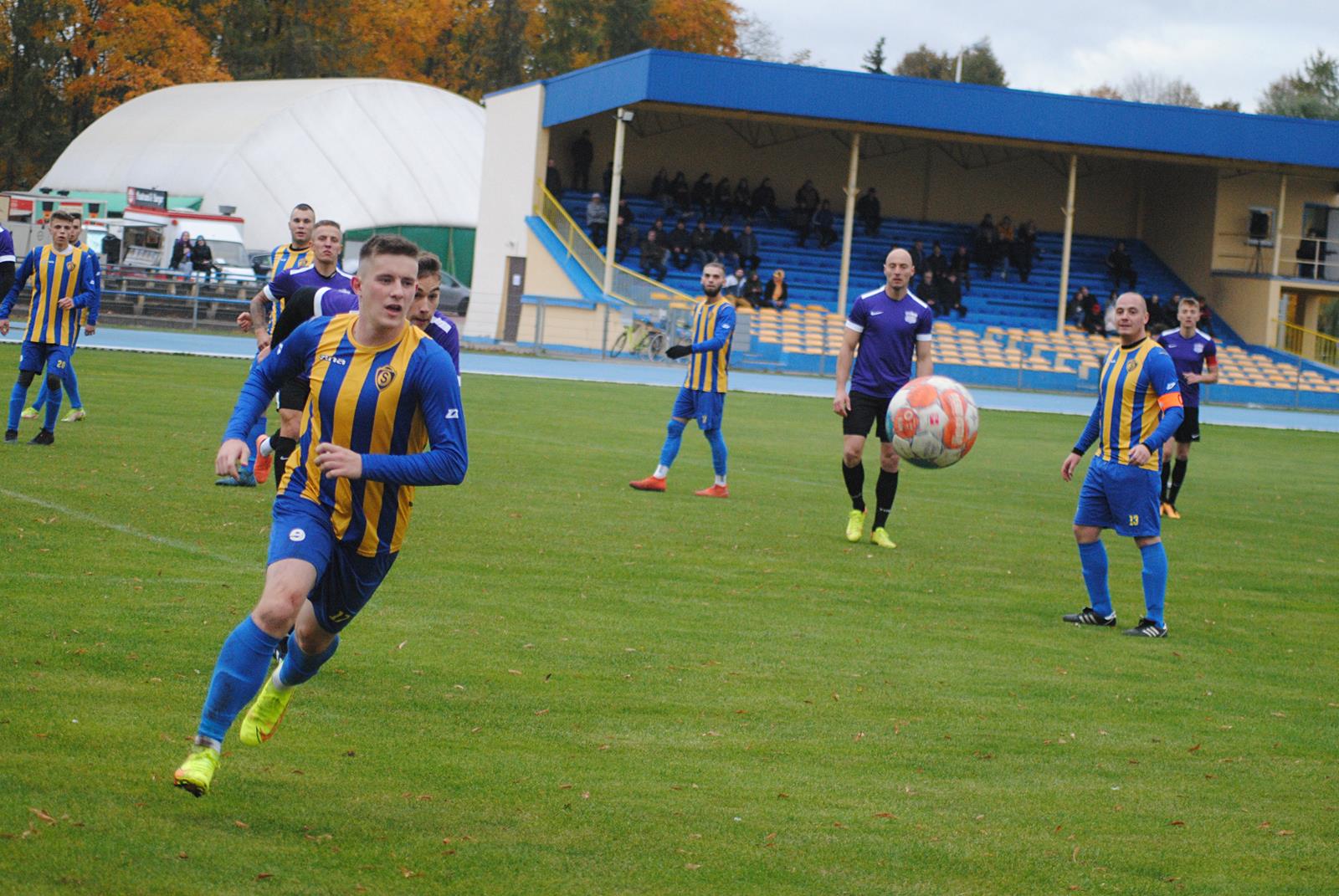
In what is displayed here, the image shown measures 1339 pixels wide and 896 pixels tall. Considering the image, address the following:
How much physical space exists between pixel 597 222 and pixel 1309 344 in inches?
865

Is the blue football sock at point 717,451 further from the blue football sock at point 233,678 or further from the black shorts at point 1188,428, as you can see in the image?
the blue football sock at point 233,678

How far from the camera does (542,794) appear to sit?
5219mm

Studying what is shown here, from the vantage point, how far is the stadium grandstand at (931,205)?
40.3 metres

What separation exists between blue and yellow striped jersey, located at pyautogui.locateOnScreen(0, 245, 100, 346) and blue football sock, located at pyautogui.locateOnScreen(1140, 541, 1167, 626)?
10.2 meters

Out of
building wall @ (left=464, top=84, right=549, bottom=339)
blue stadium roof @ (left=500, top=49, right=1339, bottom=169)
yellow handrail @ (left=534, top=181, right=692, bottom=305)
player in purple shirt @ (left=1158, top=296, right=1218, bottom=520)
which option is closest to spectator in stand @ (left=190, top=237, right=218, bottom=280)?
building wall @ (left=464, top=84, right=549, bottom=339)

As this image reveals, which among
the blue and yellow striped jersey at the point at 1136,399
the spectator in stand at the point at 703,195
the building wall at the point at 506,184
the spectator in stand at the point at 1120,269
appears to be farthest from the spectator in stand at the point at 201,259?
the blue and yellow striped jersey at the point at 1136,399

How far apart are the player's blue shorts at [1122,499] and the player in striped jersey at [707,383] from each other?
17.3 ft

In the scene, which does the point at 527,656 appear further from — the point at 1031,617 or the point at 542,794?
the point at 1031,617

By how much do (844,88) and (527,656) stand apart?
36.5 metres

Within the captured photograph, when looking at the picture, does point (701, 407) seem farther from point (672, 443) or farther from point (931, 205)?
point (931, 205)

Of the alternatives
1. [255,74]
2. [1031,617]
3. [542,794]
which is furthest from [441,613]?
[255,74]

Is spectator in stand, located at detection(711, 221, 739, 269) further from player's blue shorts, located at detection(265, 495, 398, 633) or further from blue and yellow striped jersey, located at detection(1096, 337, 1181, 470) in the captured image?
player's blue shorts, located at detection(265, 495, 398, 633)

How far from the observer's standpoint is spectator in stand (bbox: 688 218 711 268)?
43.0 meters

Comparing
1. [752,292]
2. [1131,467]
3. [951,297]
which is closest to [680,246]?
[752,292]
